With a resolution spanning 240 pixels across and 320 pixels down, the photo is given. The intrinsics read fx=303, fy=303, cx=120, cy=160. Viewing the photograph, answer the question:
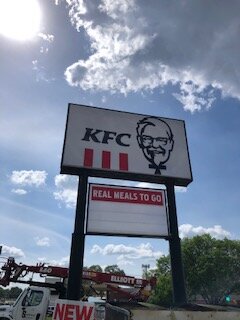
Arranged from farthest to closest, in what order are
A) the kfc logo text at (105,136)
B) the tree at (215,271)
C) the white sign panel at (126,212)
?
the tree at (215,271) < the kfc logo text at (105,136) < the white sign panel at (126,212)

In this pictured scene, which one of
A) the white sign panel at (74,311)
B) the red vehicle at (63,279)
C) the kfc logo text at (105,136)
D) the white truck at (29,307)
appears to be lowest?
the white sign panel at (74,311)

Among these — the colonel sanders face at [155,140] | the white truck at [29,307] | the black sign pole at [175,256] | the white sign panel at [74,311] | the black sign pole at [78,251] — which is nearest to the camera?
the white sign panel at [74,311]

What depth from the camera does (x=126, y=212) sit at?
414 inches

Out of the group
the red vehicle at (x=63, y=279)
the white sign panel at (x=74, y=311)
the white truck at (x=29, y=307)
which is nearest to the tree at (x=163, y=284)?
the red vehicle at (x=63, y=279)

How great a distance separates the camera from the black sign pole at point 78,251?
9.01 meters

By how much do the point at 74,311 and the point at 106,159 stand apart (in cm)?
600

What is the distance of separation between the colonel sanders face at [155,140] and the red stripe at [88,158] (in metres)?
2.08

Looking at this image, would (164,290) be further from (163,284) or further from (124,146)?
(124,146)

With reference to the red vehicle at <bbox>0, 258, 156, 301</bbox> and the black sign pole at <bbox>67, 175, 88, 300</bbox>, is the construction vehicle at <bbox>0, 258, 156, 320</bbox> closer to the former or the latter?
the red vehicle at <bbox>0, 258, 156, 301</bbox>

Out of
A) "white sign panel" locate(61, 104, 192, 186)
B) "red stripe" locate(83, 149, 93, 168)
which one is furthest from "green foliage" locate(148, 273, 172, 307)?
"red stripe" locate(83, 149, 93, 168)

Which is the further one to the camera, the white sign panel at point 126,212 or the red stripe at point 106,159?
the red stripe at point 106,159

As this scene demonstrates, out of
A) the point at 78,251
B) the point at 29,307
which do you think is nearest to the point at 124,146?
the point at 78,251

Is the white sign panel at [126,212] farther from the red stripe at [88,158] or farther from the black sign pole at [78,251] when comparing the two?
the red stripe at [88,158]

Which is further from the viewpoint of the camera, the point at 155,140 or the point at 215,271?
the point at 215,271
